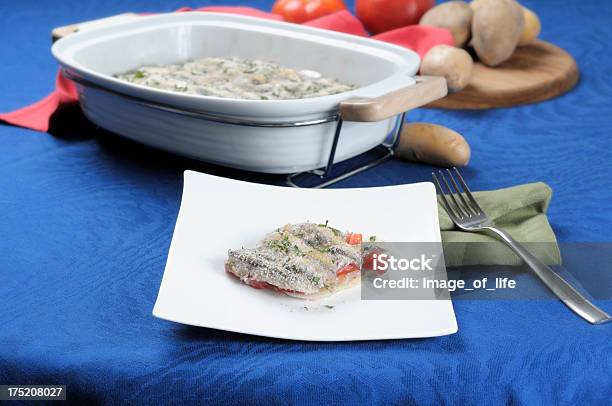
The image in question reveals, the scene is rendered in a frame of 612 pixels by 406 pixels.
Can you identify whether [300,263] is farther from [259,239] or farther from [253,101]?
[253,101]

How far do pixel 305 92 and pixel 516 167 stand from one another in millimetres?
330

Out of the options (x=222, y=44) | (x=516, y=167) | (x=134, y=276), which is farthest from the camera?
(x=222, y=44)

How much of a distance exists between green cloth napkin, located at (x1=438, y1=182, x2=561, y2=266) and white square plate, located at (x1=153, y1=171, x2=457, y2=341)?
0.03 metres

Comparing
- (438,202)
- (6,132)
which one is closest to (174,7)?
(6,132)

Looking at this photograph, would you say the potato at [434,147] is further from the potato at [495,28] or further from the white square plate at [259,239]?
the potato at [495,28]

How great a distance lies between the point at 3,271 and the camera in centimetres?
90

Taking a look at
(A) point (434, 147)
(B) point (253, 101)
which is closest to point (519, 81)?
(A) point (434, 147)

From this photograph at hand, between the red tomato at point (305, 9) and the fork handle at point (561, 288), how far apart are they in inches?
35.4

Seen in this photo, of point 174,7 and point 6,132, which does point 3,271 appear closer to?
point 6,132

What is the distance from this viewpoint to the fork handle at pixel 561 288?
80 centimetres

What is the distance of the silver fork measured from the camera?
0.81m

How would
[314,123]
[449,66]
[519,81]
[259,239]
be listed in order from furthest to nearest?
[519,81] → [449,66] → [314,123] → [259,239]

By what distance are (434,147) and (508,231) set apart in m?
0.27

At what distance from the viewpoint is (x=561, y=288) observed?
2.75ft
